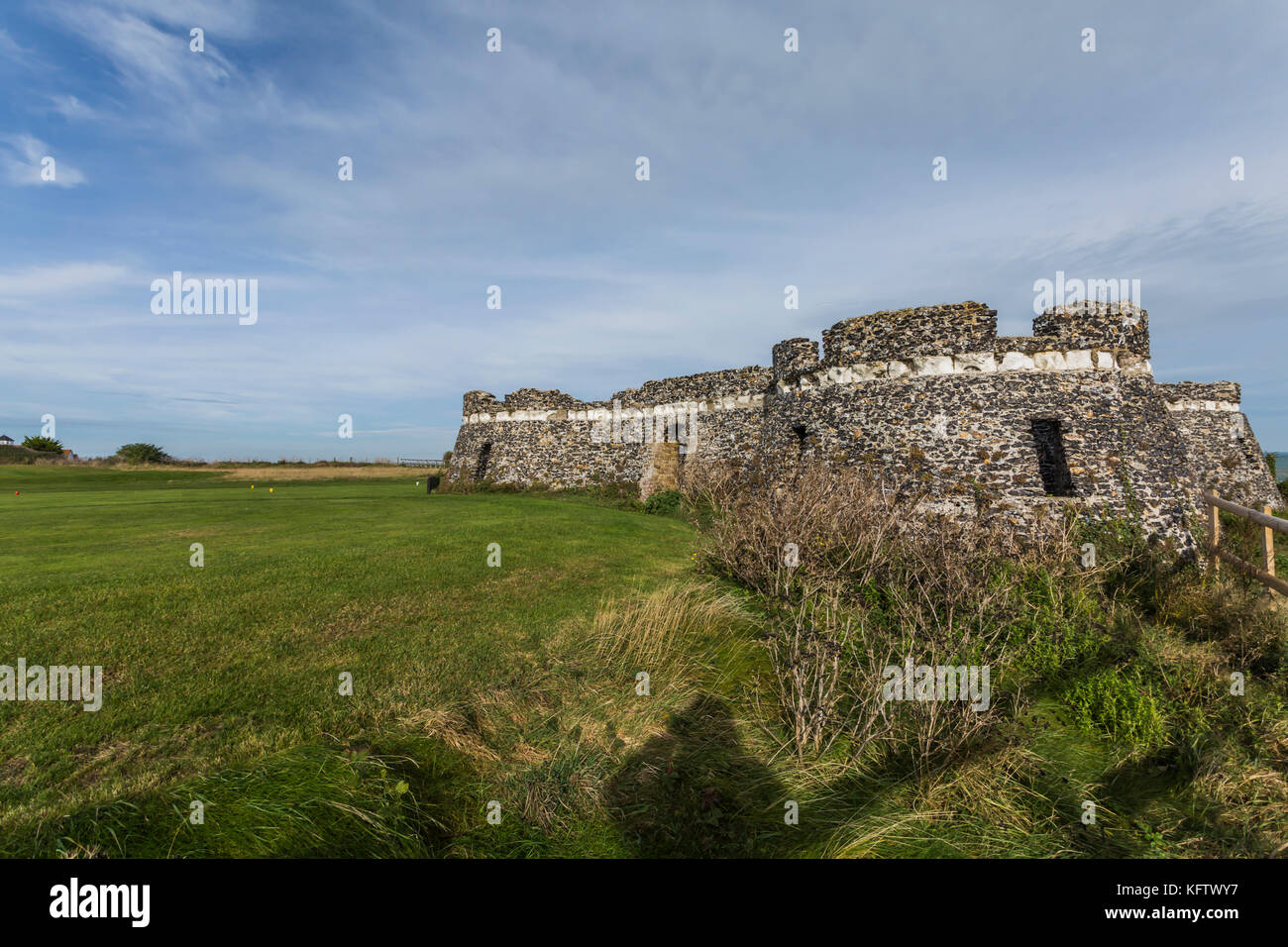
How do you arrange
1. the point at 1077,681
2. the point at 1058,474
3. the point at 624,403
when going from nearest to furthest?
the point at 1077,681 → the point at 1058,474 → the point at 624,403

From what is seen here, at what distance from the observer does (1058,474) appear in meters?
11.7

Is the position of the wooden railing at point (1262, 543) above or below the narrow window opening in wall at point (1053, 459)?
below

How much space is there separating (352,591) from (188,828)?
4836 millimetres

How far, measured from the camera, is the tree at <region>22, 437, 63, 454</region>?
4619cm

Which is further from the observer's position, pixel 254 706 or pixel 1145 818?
pixel 254 706

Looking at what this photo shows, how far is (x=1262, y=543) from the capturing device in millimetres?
8016

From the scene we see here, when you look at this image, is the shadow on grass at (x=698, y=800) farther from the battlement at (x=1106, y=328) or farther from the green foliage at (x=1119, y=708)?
the battlement at (x=1106, y=328)

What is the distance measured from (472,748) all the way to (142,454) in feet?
182

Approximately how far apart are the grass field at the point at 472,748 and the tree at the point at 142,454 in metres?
46.7

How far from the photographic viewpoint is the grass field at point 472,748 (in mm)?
3513

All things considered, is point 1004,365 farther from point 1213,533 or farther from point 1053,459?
point 1213,533

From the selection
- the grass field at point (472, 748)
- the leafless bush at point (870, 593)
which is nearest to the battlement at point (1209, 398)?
the leafless bush at point (870, 593)

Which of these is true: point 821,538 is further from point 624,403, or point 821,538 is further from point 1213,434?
point 1213,434

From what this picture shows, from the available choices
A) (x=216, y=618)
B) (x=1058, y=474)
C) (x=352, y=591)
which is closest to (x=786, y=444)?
(x=1058, y=474)
